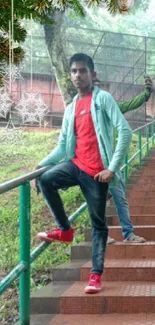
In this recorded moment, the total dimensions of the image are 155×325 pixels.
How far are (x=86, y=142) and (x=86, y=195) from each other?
0.32 metres

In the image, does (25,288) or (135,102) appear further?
(135,102)

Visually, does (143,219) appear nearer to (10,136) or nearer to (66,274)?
(66,274)

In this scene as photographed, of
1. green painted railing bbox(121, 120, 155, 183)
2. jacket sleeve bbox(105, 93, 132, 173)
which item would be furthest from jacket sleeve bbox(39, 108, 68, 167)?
green painted railing bbox(121, 120, 155, 183)

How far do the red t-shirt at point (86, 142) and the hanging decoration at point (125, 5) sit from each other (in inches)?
47.8

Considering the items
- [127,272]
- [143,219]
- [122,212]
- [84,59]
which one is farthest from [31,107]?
[84,59]

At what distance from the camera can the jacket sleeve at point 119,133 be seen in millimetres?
2708

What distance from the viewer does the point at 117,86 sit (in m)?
15.7

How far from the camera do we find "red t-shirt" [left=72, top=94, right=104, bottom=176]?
280 cm

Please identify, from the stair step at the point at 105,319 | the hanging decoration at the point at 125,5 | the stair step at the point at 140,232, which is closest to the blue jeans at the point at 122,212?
the stair step at the point at 140,232

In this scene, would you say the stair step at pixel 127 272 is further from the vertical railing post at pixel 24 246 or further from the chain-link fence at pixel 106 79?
the chain-link fence at pixel 106 79

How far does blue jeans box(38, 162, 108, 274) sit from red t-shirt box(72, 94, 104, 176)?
0.16 feet

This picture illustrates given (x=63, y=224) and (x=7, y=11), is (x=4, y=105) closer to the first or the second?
(x=63, y=224)

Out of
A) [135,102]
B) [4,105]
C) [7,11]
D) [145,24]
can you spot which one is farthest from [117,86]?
[145,24]

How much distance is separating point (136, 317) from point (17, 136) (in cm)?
1172
